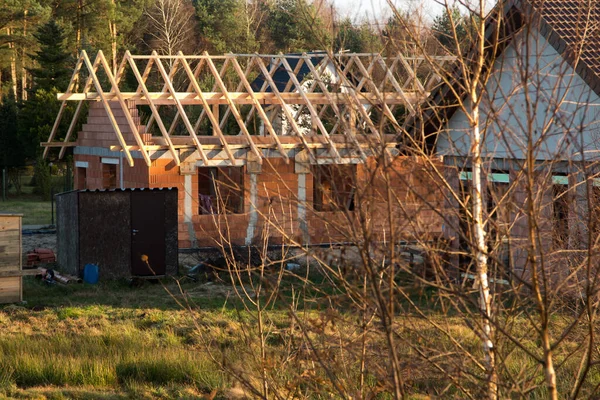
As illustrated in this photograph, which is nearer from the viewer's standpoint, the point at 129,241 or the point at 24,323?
→ the point at 24,323

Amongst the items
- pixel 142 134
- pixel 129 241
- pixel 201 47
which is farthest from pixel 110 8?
pixel 129 241

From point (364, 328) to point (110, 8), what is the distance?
41265 mm

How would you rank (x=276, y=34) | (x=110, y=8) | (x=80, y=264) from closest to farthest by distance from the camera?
(x=80, y=264)
(x=110, y=8)
(x=276, y=34)

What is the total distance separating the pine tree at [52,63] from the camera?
35.7 meters

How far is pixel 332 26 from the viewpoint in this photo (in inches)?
176

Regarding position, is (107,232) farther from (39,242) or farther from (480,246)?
(480,246)

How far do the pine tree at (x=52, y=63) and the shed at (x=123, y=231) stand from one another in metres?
20.7

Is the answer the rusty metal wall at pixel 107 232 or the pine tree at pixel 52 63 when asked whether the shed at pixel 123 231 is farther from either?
the pine tree at pixel 52 63

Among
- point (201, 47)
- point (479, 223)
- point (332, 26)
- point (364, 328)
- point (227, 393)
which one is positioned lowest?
point (227, 393)

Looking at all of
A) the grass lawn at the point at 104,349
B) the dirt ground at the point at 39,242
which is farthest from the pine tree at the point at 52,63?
the grass lawn at the point at 104,349

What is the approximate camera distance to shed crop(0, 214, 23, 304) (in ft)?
44.1

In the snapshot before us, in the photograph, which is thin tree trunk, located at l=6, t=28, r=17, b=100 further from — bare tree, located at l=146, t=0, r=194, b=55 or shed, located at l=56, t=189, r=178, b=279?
shed, located at l=56, t=189, r=178, b=279

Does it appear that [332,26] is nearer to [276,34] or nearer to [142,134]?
[142,134]

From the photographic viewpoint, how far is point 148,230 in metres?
16.2
